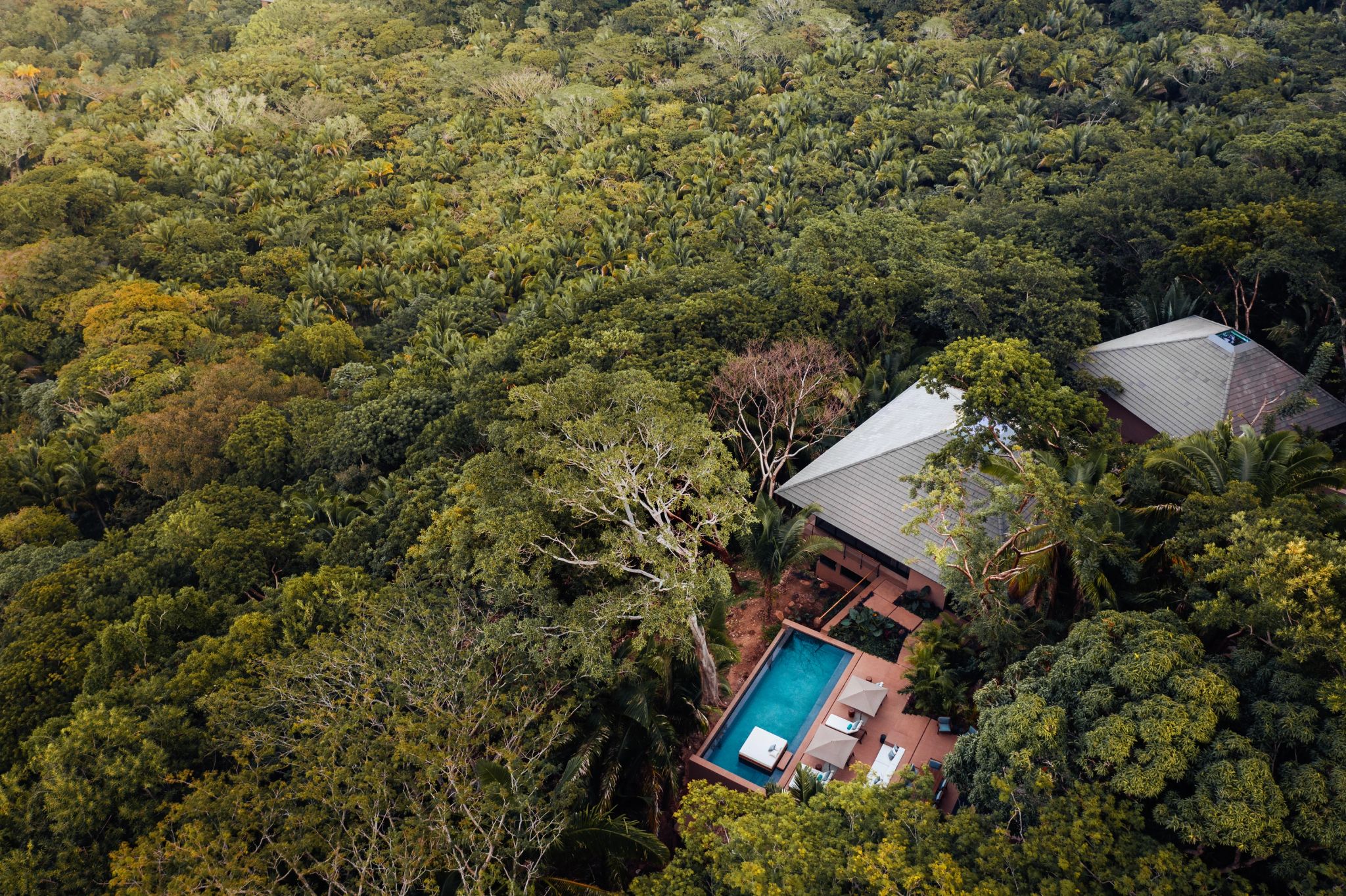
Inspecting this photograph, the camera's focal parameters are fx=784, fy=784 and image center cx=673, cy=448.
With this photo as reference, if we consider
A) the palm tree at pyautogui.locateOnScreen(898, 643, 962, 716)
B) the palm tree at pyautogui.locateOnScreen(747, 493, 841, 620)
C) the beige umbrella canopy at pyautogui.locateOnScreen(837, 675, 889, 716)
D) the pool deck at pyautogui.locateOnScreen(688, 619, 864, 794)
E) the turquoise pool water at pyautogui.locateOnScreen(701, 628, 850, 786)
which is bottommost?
the turquoise pool water at pyautogui.locateOnScreen(701, 628, 850, 786)

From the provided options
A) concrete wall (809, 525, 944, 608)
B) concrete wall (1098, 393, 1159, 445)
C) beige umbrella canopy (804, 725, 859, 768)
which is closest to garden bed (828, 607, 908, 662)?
concrete wall (809, 525, 944, 608)

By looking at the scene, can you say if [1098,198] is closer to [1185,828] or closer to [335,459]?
[1185,828]

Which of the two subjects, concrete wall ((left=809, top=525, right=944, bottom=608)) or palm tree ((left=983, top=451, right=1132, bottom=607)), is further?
concrete wall ((left=809, top=525, right=944, bottom=608))

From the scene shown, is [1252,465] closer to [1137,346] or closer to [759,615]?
[1137,346]

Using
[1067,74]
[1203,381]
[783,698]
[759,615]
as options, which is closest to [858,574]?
[759,615]

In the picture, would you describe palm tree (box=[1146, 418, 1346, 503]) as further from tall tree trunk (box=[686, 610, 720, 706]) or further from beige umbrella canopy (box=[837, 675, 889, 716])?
tall tree trunk (box=[686, 610, 720, 706])

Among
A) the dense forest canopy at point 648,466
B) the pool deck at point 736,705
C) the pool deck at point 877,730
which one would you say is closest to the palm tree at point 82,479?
the dense forest canopy at point 648,466
